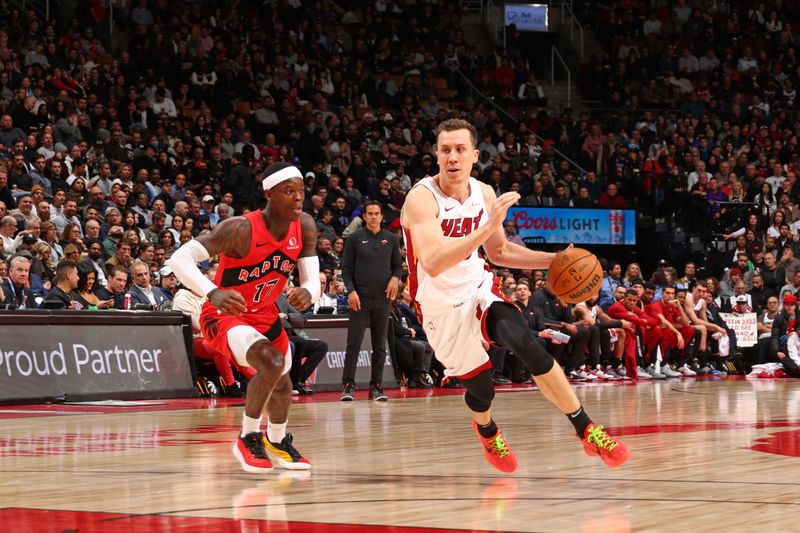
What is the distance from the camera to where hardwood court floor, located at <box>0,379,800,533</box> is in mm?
4129

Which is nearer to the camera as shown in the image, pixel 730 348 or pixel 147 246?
pixel 147 246

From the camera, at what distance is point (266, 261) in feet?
20.4

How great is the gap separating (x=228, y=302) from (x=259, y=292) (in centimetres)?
44

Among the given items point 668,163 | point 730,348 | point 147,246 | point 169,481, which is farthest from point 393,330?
point 668,163

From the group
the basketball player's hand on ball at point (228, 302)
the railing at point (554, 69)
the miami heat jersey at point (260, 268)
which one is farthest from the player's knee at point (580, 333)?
the railing at point (554, 69)

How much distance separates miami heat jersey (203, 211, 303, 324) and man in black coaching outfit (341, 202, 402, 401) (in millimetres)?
5409

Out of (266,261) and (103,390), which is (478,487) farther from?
(103,390)

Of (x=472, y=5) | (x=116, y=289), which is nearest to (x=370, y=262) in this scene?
(x=116, y=289)

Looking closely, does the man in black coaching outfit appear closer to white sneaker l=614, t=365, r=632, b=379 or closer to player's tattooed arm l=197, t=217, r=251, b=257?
player's tattooed arm l=197, t=217, r=251, b=257

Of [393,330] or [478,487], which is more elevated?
[478,487]

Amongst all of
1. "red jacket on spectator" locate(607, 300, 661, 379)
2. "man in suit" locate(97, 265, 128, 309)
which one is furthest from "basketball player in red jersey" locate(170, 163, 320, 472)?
"red jacket on spectator" locate(607, 300, 661, 379)

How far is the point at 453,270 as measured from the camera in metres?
5.77

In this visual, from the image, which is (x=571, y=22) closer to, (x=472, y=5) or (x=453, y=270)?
(x=472, y=5)

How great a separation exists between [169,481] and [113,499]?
0.61 meters
